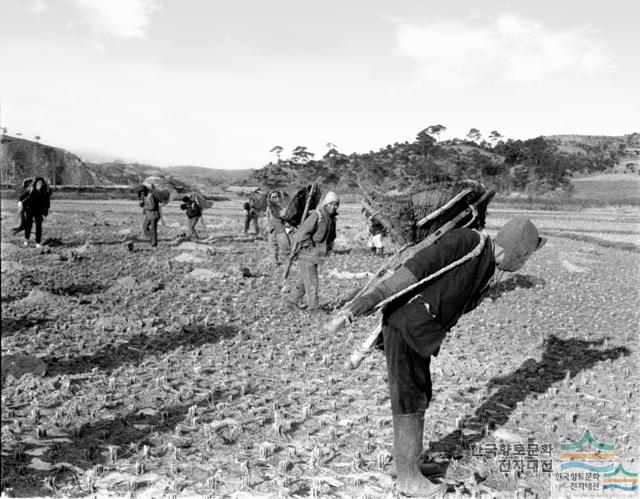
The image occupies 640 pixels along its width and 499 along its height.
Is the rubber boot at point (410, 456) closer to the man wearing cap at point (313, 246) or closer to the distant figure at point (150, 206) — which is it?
the man wearing cap at point (313, 246)

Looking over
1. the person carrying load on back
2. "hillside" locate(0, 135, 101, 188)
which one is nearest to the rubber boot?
the person carrying load on back

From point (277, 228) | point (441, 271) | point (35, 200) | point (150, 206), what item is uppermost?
point (35, 200)

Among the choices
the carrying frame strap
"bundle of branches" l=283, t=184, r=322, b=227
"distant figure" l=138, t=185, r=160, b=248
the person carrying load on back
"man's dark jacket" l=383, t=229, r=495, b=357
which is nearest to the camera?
the carrying frame strap

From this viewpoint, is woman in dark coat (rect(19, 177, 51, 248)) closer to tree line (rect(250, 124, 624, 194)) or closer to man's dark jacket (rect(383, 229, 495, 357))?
man's dark jacket (rect(383, 229, 495, 357))

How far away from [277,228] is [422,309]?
35.2ft

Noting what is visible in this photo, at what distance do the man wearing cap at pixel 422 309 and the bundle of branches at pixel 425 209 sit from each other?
9.5 inches

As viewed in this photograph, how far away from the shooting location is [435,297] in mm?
3746

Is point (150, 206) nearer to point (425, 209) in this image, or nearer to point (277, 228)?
point (277, 228)

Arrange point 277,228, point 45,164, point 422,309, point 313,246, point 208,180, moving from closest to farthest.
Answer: point 422,309, point 313,246, point 277,228, point 45,164, point 208,180

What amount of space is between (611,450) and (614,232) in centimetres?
2816

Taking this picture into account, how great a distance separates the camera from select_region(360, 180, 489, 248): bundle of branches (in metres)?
4.11

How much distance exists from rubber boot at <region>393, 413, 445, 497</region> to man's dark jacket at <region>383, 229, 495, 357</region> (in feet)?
1.69

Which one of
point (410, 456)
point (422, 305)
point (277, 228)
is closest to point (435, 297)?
point (422, 305)

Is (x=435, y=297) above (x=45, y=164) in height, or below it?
below
